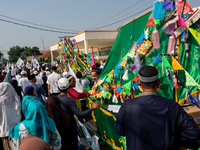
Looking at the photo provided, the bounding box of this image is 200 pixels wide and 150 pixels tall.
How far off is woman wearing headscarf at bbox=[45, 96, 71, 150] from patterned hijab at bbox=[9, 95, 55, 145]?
16cm

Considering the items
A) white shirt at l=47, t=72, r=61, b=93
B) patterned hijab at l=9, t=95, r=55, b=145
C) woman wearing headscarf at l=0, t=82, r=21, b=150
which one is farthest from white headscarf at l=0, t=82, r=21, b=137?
white shirt at l=47, t=72, r=61, b=93

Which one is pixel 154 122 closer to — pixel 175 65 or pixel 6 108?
pixel 175 65

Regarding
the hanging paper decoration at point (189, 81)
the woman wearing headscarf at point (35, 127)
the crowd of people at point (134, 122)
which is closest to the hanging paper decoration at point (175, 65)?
the hanging paper decoration at point (189, 81)

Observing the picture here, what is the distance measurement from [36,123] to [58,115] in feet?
1.18

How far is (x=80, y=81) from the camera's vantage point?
545 cm

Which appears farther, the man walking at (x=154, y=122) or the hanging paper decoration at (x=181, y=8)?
the hanging paper decoration at (x=181, y=8)

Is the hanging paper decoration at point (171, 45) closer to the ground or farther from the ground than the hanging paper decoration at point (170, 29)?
closer to the ground

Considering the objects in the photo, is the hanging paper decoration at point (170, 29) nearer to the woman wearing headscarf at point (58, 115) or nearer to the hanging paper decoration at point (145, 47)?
the hanging paper decoration at point (145, 47)

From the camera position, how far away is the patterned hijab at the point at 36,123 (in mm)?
2176

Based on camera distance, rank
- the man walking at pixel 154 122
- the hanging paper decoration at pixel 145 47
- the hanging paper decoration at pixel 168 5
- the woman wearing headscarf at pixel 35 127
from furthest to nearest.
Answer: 1. the hanging paper decoration at pixel 145 47
2. the hanging paper decoration at pixel 168 5
3. the woman wearing headscarf at pixel 35 127
4. the man walking at pixel 154 122

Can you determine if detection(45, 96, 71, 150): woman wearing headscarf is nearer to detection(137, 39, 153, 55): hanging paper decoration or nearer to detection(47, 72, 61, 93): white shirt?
detection(137, 39, 153, 55): hanging paper decoration

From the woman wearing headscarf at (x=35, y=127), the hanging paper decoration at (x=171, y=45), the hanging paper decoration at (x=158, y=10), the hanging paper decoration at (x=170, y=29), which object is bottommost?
the woman wearing headscarf at (x=35, y=127)

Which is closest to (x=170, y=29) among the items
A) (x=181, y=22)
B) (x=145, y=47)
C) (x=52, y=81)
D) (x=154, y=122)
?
(x=181, y=22)

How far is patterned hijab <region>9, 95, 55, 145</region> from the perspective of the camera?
2176 mm
